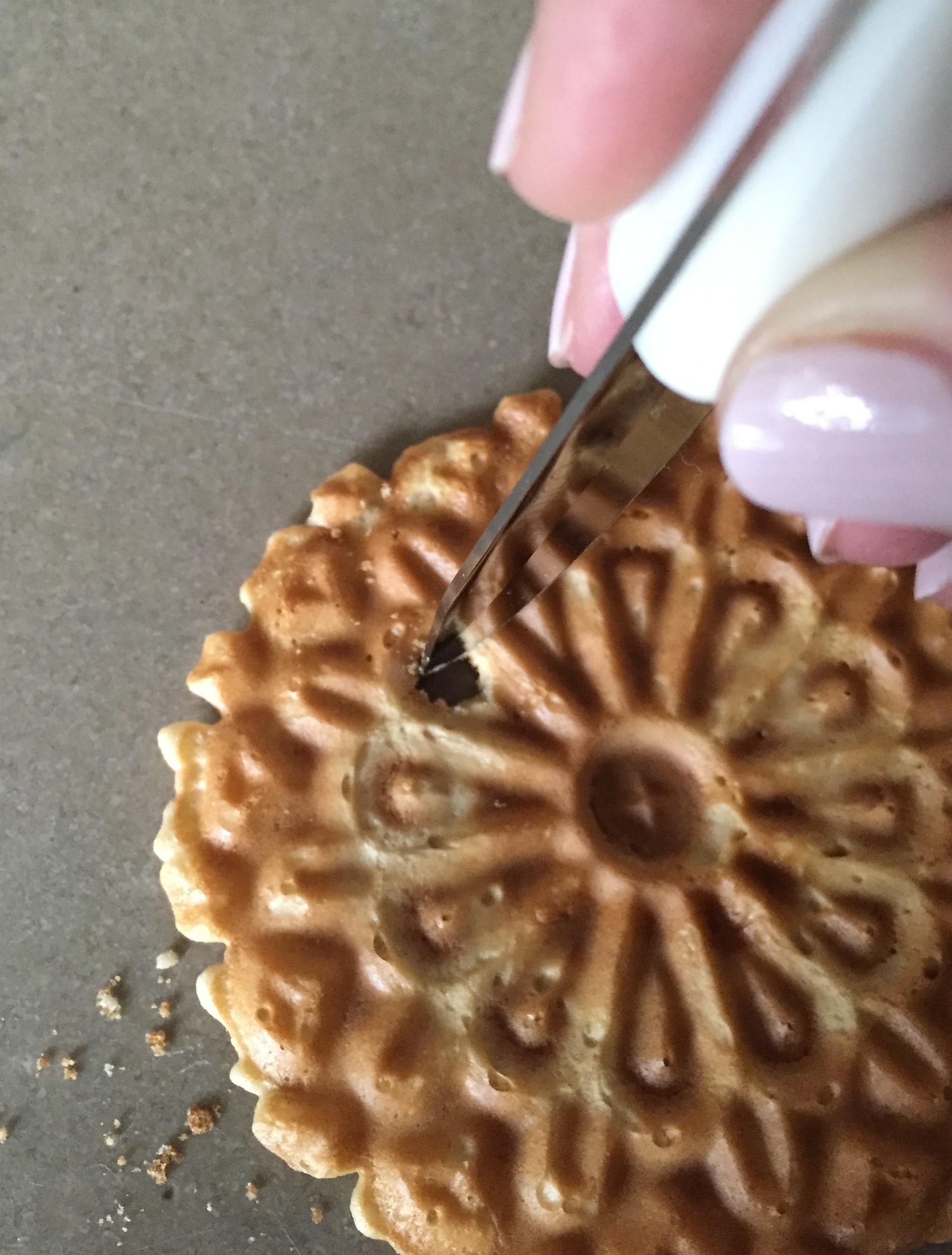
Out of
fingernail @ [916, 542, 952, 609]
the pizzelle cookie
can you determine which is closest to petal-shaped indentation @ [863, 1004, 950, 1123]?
the pizzelle cookie

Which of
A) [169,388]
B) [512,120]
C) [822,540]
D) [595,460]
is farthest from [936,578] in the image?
[169,388]

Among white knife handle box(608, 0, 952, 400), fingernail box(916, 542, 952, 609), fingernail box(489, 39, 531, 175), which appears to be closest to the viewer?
white knife handle box(608, 0, 952, 400)

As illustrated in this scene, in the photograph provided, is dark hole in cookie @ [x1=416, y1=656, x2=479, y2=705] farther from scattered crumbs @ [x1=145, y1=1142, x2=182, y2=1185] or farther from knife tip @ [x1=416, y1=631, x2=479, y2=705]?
scattered crumbs @ [x1=145, y1=1142, x2=182, y2=1185]

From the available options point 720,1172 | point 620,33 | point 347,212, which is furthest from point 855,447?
point 347,212

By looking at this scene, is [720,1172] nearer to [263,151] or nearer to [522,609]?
[522,609]

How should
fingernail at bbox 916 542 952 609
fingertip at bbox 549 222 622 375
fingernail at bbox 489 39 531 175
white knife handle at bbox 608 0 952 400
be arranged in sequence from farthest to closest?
fingernail at bbox 916 542 952 609 → fingertip at bbox 549 222 622 375 → fingernail at bbox 489 39 531 175 → white knife handle at bbox 608 0 952 400

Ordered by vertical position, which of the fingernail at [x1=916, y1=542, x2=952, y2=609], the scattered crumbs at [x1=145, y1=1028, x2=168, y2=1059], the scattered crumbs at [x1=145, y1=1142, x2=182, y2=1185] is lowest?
the scattered crumbs at [x1=145, y1=1142, x2=182, y2=1185]

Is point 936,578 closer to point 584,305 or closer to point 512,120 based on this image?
point 584,305

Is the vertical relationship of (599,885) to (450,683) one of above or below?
below
